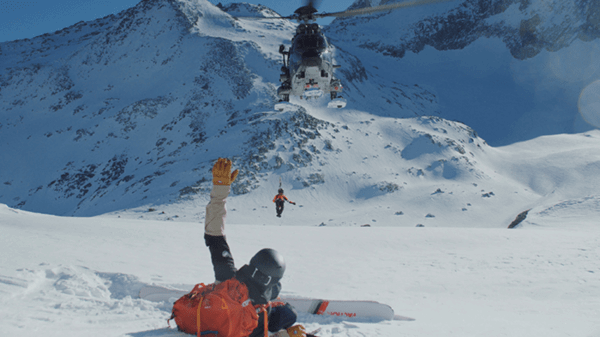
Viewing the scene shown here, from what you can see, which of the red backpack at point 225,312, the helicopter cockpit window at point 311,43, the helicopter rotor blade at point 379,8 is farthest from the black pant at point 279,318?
the helicopter cockpit window at point 311,43

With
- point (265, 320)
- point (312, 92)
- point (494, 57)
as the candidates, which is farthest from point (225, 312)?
point (494, 57)

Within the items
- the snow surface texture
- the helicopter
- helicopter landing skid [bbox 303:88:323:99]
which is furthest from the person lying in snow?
helicopter landing skid [bbox 303:88:323:99]

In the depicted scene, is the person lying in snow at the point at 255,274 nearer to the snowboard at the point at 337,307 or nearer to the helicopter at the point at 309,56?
the snowboard at the point at 337,307

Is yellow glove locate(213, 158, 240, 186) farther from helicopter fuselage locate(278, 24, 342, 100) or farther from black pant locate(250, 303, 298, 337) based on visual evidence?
helicopter fuselage locate(278, 24, 342, 100)

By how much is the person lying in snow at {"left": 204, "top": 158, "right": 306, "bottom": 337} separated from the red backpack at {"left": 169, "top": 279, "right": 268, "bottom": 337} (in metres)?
0.02

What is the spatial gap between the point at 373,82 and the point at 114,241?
244 ft

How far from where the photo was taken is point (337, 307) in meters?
4.89

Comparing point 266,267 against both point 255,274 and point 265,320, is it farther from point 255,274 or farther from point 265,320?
point 265,320

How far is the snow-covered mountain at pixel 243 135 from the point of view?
39.4 metres

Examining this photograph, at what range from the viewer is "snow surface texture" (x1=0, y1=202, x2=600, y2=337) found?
14.6ft

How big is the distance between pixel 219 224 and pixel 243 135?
43.4 m

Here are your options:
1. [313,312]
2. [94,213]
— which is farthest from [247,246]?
[94,213]

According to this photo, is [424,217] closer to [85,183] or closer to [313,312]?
[313,312]

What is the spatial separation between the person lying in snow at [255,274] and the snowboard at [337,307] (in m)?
1.00
